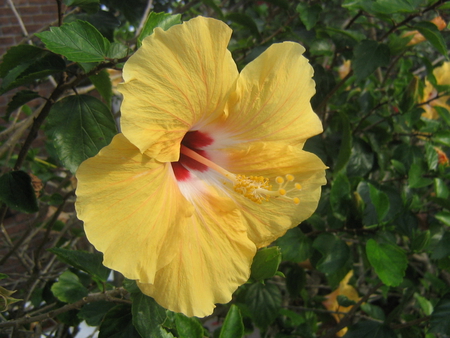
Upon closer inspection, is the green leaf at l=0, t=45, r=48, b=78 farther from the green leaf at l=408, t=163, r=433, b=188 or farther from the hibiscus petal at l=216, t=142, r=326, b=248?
the green leaf at l=408, t=163, r=433, b=188

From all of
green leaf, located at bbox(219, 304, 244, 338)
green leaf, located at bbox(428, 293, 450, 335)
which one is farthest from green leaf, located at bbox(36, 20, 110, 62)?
green leaf, located at bbox(428, 293, 450, 335)

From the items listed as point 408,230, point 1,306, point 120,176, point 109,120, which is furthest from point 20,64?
point 408,230

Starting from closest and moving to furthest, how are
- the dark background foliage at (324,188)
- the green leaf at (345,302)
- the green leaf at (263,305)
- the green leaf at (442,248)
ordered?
the dark background foliage at (324,188) < the green leaf at (442,248) < the green leaf at (263,305) < the green leaf at (345,302)

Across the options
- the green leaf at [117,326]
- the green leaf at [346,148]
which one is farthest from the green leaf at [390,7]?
the green leaf at [117,326]

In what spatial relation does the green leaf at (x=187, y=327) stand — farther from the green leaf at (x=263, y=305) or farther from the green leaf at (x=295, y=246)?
the green leaf at (x=263, y=305)

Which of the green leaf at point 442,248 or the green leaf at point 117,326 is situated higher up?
the green leaf at point 117,326

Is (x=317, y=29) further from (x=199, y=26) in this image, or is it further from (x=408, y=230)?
(x=199, y=26)

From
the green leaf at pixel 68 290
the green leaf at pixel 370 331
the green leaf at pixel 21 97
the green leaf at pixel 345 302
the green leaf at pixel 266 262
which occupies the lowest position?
the green leaf at pixel 345 302
